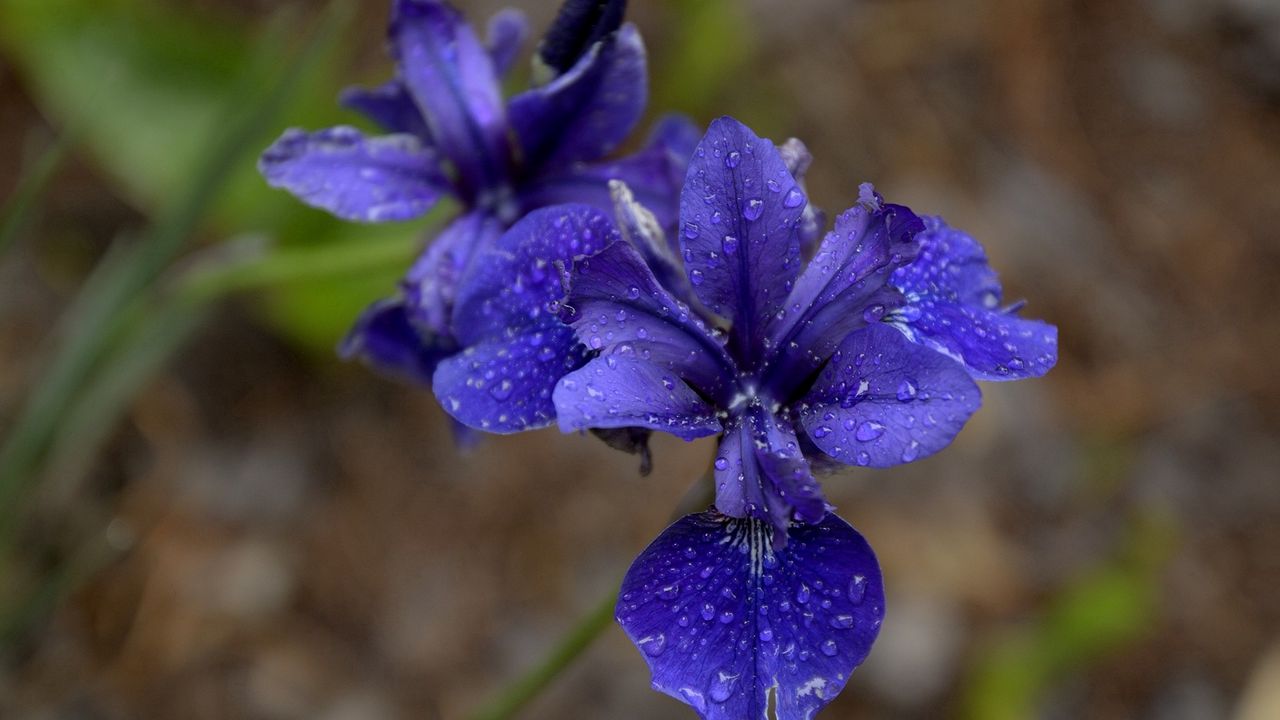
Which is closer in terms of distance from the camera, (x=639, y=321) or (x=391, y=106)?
(x=639, y=321)

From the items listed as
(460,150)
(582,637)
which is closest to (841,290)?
(582,637)

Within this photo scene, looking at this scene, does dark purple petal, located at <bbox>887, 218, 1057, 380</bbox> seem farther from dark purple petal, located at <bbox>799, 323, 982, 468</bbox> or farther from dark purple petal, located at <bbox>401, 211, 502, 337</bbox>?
dark purple petal, located at <bbox>401, 211, 502, 337</bbox>

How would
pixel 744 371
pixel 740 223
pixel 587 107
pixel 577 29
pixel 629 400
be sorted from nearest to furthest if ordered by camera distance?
pixel 629 400 → pixel 740 223 → pixel 744 371 → pixel 577 29 → pixel 587 107

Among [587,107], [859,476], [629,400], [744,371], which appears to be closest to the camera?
[629,400]

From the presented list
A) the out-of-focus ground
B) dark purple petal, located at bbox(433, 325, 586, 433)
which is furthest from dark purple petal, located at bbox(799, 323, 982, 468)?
the out-of-focus ground

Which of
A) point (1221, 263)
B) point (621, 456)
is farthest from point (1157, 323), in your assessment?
point (621, 456)

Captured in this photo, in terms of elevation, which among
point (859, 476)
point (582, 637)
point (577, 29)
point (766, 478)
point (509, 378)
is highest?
point (577, 29)

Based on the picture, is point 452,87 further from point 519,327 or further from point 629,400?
point 629,400
